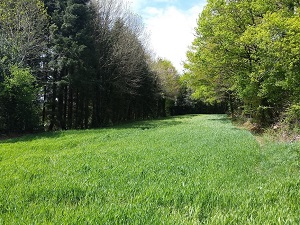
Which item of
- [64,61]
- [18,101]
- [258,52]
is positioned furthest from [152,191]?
[64,61]

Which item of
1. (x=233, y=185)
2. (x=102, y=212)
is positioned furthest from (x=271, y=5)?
(x=102, y=212)

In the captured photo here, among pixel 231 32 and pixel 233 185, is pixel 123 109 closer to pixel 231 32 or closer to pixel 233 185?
pixel 231 32

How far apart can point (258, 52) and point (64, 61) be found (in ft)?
50.3

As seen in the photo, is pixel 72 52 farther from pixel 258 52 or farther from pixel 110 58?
pixel 258 52

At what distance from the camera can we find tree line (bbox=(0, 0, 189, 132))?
1836cm

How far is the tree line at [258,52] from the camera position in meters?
13.7

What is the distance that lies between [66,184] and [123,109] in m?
32.5

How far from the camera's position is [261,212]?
393 centimetres

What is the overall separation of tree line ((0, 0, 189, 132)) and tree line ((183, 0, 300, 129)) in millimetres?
9750

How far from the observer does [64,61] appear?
70.1ft

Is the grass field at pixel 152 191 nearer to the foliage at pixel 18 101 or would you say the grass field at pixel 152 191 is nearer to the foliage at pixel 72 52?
the foliage at pixel 18 101

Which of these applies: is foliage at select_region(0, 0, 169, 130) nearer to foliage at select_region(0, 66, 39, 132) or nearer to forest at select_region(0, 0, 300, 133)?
forest at select_region(0, 0, 300, 133)

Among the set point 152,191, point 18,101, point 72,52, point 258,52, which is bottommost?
point 152,191

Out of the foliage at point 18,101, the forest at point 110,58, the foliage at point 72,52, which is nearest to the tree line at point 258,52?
the forest at point 110,58
